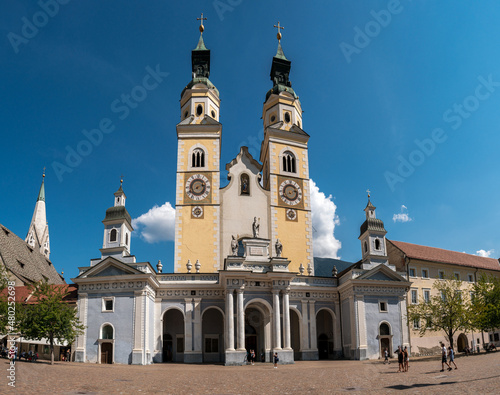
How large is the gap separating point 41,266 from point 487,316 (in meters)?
52.1

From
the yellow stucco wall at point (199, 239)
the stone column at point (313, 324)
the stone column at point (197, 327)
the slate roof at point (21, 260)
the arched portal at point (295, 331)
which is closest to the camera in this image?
the stone column at point (197, 327)

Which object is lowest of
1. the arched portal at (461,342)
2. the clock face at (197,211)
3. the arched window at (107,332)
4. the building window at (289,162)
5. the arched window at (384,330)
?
the arched portal at (461,342)

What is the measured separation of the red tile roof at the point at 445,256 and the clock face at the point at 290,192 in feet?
39.2

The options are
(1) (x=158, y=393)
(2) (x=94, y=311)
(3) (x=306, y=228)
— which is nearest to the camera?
(1) (x=158, y=393)

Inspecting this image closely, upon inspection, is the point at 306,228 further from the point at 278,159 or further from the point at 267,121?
the point at 267,121

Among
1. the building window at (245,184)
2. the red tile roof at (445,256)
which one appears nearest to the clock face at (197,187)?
the building window at (245,184)

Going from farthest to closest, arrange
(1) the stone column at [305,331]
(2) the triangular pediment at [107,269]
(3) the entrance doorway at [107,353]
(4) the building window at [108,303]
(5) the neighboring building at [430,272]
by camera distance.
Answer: (5) the neighboring building at [430,272] < (1) the stone column at [305,331] < (2) the triangular pediment at [107,269] < (4) the building window at [108,303] < (3) the entrance doorway at [107,353]

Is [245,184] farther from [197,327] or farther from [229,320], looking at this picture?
[229,320]

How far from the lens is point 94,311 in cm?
3831

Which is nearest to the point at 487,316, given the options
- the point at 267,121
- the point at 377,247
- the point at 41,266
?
the point at 377,247

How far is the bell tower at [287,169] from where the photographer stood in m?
49.0

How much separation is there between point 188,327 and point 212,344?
3.20 metres

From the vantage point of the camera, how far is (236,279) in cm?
3850

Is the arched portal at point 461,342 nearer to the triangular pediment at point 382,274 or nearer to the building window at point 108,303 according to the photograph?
the triangular pediment at point 382,274
